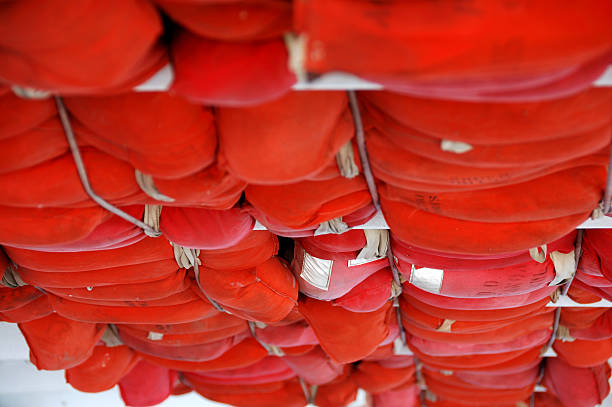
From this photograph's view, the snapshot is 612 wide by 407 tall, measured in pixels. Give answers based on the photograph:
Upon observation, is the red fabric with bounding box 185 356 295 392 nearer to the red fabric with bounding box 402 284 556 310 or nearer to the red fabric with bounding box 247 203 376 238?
the red fabric with bounding box 402 284 556 310

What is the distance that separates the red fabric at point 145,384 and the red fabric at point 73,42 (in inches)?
63.4

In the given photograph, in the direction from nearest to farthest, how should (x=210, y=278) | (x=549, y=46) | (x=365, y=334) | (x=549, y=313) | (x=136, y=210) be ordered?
(x=549, y=46)
(x=136, y=210)
(x=210, y=278)
(x=365, y=334)
(x=549, y=313)

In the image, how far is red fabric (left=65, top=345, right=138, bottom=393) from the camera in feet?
7.20

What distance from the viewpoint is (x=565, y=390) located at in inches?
92.4

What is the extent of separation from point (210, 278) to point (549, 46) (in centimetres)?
107

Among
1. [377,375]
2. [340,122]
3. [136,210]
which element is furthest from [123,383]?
[340,122]

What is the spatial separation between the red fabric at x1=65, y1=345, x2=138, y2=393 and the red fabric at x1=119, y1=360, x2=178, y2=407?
0.48 feet

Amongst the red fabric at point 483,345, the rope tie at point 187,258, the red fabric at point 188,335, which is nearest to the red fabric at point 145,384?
the red fabric at point 188,335

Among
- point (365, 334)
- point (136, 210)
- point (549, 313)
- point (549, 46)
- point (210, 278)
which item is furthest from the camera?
point (549, 313)

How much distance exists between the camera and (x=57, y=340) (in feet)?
6.31

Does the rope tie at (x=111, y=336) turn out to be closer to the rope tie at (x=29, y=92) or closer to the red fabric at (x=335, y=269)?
the red fabric at (x=335, y=269)

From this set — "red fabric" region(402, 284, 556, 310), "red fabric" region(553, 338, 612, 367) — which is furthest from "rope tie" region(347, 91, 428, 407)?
"red fabric" region(553, 338, 612, 367)

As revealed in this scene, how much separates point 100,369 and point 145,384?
0.24 metres

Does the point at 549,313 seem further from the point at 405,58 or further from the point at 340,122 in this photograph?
the point at 405,58
